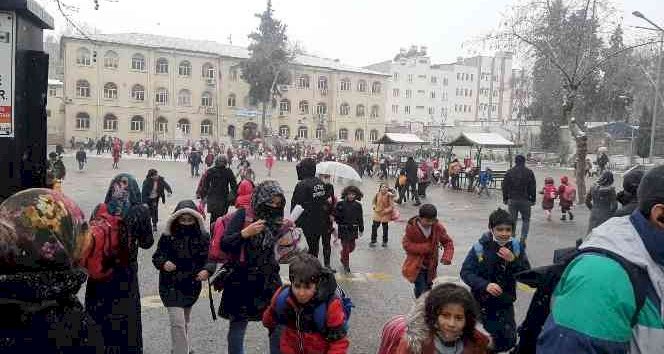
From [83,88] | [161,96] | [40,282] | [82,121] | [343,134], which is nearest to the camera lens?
[40,282]

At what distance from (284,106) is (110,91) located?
19.7 meters

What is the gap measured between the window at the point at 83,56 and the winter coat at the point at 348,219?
5515 cm

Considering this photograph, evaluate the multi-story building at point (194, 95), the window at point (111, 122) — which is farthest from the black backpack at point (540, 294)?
the window at point (111, 122)

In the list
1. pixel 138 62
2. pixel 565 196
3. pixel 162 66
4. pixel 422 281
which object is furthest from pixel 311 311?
pixel 162 66

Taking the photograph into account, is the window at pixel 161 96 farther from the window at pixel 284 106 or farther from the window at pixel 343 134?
the window at pixel 343 134

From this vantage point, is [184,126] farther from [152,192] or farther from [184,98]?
[152,192]

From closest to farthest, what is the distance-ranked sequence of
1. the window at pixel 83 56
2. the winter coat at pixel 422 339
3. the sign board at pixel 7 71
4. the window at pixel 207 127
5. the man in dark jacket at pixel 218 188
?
1. the winter coat at pixel 422 339
2. the sign board at pixel 7 71
3. the man in dark jacket at pixel 218 188
4. the window at pixel 83 56
5. the window at pixel 207 127

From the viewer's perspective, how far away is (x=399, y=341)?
A: 9.64 feet

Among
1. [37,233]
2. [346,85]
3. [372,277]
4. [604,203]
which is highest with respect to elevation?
[346,85]

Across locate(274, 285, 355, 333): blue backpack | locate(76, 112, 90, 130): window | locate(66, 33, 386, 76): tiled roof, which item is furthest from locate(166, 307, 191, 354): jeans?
locate(76, 112, 90, 130): window

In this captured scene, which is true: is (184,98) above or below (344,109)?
above

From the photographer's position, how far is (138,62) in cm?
5869

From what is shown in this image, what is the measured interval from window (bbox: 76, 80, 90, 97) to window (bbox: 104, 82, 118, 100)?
1.74m

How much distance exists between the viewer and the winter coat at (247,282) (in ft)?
14.0
